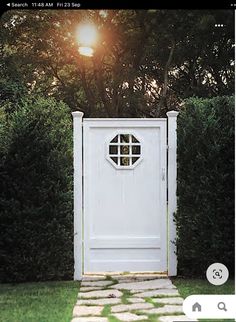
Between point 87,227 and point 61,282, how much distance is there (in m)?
0.44

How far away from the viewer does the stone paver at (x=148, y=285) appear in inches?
146

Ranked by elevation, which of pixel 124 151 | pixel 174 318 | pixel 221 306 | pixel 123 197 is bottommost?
pixel 174 318

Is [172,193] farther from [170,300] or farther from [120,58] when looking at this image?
[120,58]

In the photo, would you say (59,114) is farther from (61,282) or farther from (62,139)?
(61,282)

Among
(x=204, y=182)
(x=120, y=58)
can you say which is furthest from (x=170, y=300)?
(x=120, y=58)

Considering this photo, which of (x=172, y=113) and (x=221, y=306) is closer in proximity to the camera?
(x=221, y=306)

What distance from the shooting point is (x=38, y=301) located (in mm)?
3330

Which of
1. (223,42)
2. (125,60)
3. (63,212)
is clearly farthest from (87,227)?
(223,42)

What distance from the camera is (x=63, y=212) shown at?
4066 mm

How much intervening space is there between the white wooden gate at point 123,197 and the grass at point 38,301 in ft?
1.30

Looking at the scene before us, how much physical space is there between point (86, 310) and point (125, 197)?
4.24ft

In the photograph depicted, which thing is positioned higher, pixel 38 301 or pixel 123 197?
pixel 123 197

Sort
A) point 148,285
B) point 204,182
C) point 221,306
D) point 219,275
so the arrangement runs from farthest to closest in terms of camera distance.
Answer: point 204,182 < point 148,285 < point 219,275 < point 221,306

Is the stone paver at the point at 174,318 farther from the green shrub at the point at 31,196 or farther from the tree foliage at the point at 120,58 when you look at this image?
the green shrub at the point at 31,196
